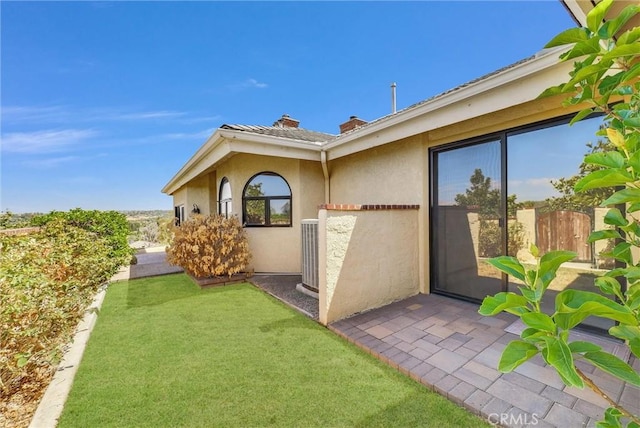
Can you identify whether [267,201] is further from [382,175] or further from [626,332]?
[626,332]

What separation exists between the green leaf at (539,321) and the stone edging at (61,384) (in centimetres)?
428

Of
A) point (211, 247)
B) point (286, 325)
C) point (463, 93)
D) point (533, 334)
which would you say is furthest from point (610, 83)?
point (211, 247)

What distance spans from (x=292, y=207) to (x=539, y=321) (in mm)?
8049

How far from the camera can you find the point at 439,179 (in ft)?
19.7

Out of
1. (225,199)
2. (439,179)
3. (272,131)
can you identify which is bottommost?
(225,199)

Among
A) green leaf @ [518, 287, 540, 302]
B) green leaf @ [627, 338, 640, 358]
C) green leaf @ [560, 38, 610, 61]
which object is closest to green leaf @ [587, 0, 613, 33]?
green leaf @ [560, 38, 610, 61]

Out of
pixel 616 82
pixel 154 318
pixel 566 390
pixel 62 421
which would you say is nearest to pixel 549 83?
pixel 616 82

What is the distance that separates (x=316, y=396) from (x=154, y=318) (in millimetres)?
4102

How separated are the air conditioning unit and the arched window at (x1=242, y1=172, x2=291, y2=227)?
2.32 metres

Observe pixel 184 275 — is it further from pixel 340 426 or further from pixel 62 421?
pixel 340 426

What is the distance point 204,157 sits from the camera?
10.4m

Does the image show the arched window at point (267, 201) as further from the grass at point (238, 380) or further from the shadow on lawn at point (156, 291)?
the grass at point (238, 380)

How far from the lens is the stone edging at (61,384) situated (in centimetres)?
286

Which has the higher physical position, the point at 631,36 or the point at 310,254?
the point at 631,36
